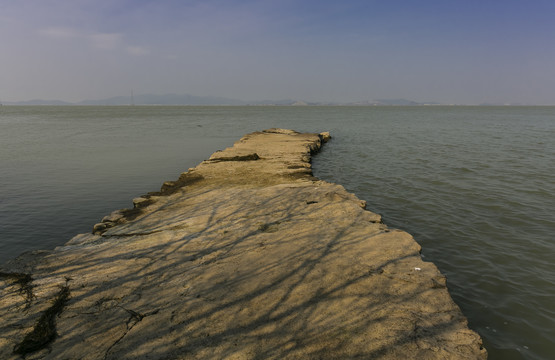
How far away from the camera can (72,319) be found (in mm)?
3754

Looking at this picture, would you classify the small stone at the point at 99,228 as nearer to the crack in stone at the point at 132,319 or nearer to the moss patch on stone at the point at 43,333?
the moss patch on stone at the point at 43,333

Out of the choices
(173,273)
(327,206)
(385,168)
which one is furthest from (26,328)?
(385,168)

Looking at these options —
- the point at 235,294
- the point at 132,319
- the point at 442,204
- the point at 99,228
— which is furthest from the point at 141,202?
the point at 442,204

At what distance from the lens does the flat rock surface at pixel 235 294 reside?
133 inches

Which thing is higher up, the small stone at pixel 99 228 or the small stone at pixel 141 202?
the small stone at pixel 141 202

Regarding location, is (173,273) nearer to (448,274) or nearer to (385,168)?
(448,274)

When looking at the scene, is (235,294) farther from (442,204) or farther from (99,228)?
(442,204)

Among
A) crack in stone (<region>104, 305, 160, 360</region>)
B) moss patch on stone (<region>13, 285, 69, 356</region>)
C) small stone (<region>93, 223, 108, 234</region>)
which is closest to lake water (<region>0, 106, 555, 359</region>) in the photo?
small stone (<region>93, 223, 108, 234</region>)

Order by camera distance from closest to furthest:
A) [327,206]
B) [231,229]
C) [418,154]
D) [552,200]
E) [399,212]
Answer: [231,229]
[327,206]
[399,212]
[552,200]
[418,154]

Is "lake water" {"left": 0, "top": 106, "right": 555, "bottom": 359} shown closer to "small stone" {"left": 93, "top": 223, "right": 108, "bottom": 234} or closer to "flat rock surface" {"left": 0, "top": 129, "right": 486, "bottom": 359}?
"flat rock surface" {"left": 0, "top": 129, "right": 486, "bottom": 359}

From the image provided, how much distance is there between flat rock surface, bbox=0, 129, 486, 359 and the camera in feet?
11.0

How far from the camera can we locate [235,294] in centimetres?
423

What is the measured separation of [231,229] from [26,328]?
346 centimetres

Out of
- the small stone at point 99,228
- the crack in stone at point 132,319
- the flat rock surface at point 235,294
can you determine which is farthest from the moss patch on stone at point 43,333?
the small stone at point 99,228
